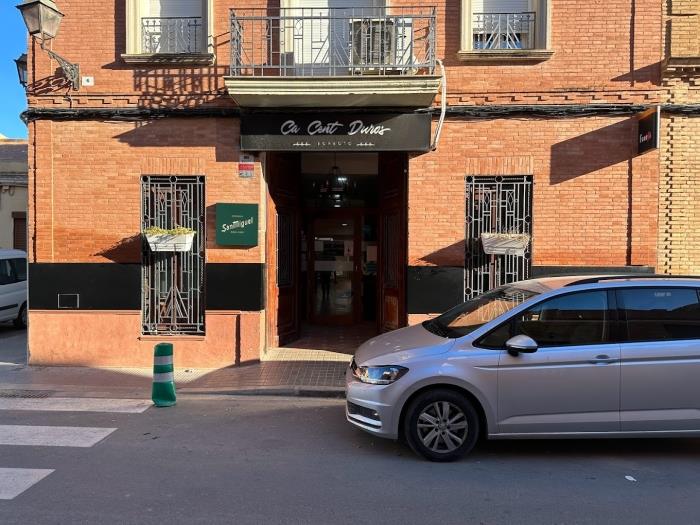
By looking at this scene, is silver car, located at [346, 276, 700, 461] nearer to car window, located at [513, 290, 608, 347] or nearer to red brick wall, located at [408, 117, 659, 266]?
car window, located at [513, 290, 608, 347]

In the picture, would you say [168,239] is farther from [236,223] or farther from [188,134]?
[188,134]

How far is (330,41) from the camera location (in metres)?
8.37

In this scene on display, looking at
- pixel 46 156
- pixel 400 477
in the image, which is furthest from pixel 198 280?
pixel 400 477

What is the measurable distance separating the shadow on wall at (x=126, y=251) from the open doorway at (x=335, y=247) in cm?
214

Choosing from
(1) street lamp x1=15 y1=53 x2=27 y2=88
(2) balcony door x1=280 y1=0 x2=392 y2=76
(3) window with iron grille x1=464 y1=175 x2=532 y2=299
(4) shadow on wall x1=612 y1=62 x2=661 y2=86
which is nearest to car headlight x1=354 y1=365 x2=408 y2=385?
(3) window with iron grille x1=464 y1=175 x2=532 y2=299

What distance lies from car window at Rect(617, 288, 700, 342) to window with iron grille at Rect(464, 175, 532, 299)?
353 cm

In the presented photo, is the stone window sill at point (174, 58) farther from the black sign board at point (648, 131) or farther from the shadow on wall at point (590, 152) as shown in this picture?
the black sign board at point (648, 131)

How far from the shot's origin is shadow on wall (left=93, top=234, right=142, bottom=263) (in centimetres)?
862

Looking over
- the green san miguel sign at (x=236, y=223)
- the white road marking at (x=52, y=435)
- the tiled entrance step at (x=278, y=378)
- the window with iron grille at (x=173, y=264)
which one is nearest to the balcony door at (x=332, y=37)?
the green san miguel sign at (x=236, y=223)

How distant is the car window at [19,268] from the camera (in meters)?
12.6

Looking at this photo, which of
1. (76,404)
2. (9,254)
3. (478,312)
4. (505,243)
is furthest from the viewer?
(9,254)

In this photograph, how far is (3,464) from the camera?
15.2 ft

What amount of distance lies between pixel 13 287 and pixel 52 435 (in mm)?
8506

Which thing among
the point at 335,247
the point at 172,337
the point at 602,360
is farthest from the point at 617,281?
the point at 335,247
